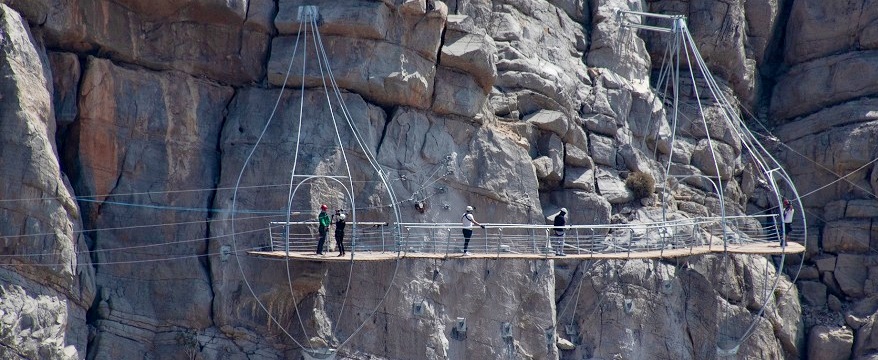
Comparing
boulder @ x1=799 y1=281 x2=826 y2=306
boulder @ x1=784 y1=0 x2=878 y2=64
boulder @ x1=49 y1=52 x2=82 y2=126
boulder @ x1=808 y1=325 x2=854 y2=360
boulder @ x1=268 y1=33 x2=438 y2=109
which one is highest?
boulder @ x1=784 y1=0 x2=878 y2=64

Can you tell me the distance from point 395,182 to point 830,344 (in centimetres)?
1357

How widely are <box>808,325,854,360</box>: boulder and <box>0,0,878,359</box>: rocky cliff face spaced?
6 cm

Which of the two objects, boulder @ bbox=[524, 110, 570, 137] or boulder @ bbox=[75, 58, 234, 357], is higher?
boulder @ bbox=[524, 110, 570, 137]

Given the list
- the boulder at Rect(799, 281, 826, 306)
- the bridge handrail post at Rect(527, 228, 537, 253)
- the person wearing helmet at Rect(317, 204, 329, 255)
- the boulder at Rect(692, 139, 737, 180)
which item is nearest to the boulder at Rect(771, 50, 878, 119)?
the boulder at Rect(692, 139, 737, 180)

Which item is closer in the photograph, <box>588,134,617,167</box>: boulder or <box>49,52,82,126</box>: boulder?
<box>49,52,82,126</box>: boulder

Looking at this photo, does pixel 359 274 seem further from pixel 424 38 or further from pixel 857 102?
pixel 857 102

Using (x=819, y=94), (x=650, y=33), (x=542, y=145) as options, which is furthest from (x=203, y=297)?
(x=819, y=94)

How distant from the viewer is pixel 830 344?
145ft

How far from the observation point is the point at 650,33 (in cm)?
4678

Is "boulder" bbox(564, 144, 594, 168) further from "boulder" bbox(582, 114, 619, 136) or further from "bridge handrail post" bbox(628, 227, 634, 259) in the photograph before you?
"bridge handrail post" bbox(628, 227, 634, 259)

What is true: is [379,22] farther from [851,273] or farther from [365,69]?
[851,273]

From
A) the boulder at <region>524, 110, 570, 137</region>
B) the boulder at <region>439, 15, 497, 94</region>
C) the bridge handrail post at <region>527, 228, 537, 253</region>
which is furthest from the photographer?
the boulder at <region>524, 110, 570, 137</region>

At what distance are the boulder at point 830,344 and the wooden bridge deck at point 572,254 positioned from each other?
13.8 ft

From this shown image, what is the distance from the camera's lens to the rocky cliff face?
3475cm
